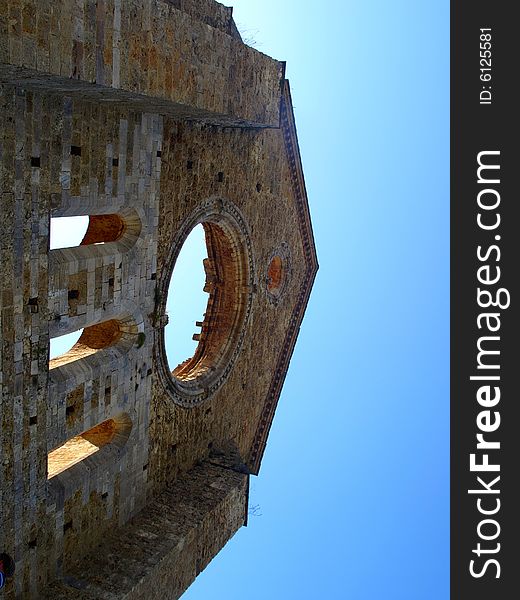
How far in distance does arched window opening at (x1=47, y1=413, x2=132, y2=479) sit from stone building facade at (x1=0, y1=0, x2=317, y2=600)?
0.04m

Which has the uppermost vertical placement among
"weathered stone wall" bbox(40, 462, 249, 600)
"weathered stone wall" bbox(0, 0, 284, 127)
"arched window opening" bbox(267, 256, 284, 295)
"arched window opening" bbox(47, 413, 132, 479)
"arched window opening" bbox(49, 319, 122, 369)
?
"weathered stone wall" bbox(0, 0, 284, 127)

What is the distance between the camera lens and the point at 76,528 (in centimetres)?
836

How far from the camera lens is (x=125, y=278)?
8.81 metres

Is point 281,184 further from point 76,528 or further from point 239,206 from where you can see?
point 76,528

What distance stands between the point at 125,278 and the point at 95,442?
9.37 ft

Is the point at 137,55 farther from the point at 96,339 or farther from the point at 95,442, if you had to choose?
the point at 95,442

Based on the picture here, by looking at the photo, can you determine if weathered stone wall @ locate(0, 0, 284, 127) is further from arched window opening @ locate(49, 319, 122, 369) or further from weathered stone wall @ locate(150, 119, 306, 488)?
arched window opening @ locate(49, 319, 122, 369)

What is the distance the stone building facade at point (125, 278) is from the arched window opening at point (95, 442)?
0.12ft

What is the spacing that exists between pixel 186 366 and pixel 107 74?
7535 mm

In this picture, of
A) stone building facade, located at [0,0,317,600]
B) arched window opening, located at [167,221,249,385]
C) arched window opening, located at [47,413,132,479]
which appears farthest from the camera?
arched window opening, located at [167,221,249,385]

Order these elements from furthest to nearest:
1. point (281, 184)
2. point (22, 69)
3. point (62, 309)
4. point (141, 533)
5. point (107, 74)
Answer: point (281, 184) < point (141, 533) < point (62, 309) < point (107, 74) < point (22, 69)

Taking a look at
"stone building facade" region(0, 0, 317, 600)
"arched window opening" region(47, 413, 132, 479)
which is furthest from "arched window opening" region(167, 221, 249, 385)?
"arched window opening" region(47, 413, 132, 479)

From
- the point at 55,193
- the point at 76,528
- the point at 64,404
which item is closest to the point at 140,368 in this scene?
the point at 64,404

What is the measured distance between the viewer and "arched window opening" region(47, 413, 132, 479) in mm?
8945
